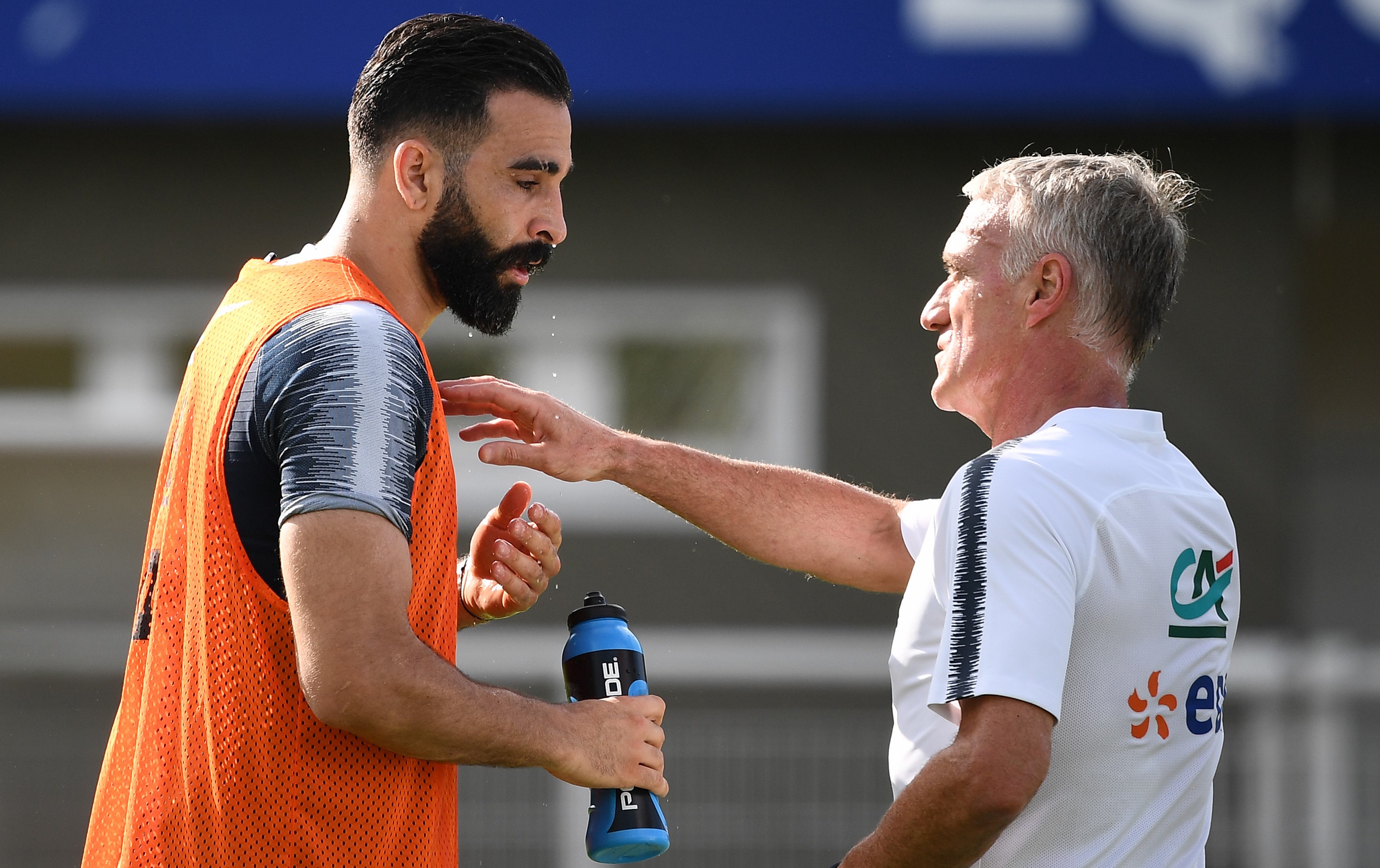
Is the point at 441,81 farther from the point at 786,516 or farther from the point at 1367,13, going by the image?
the point at 1367,13

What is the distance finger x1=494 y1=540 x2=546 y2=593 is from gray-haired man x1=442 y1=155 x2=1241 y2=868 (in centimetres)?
18

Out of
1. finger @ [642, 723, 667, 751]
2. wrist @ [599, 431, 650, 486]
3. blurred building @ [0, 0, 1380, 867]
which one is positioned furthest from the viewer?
blurred building @ [0, 0, 1380, 867]


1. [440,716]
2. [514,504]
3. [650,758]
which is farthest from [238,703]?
[514,504]

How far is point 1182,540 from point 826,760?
19.3 ft

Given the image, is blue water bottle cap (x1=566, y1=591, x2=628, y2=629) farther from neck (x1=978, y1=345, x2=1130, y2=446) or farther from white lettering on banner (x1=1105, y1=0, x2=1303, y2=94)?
white lettering on banner (x1=1105, y1=0, x2=1303, y2=94)

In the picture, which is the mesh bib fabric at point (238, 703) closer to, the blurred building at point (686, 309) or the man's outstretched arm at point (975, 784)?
the man's outstretched arm at point (975, 784)

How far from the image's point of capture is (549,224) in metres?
2.55

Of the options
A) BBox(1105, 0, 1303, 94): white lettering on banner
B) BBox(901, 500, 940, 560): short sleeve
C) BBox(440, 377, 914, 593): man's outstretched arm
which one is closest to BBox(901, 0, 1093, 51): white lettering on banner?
BBox(1105, 0, 1303, 94): white lettering on banner

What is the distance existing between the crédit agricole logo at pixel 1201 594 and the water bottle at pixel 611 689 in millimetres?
890

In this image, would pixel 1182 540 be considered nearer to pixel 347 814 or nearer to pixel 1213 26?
pixel 347 814

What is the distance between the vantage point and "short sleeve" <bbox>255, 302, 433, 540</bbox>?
1.98m

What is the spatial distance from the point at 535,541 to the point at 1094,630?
100 cm

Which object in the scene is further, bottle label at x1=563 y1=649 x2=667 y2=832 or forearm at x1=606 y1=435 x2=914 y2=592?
forearm at x1=606 y1=435 x2=914 y2=592

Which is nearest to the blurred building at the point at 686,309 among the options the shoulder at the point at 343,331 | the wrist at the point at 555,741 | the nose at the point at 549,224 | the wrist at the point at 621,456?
the wrist at the point at 621,456
